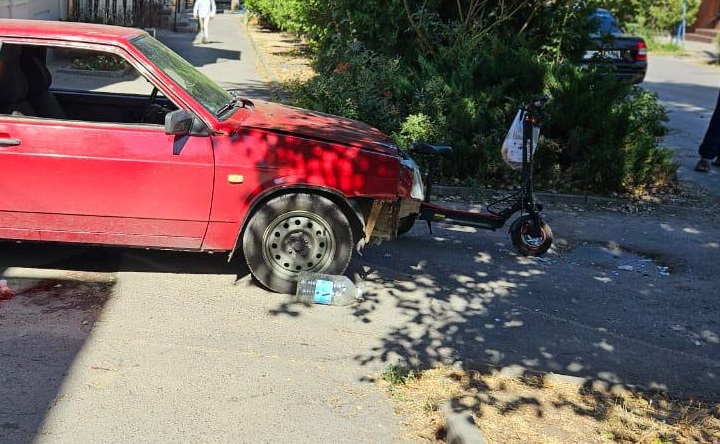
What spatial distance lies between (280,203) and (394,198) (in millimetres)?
838

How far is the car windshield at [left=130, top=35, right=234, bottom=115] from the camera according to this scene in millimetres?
6227

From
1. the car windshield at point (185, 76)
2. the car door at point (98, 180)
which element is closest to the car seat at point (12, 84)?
the car door at point (98, 180)

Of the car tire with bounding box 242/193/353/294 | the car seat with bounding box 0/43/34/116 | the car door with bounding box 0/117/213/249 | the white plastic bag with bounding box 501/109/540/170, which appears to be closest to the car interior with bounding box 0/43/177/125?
the car seat with bounding box 0/43/34/116

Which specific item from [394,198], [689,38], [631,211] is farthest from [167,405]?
[689,38]

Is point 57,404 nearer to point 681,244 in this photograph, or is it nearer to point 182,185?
point 182,185

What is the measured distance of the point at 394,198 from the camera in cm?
632

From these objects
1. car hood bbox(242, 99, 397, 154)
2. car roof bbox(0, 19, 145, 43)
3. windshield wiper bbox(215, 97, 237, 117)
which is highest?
car roof bbox(0, 19, 145, 43)

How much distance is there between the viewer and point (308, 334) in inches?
225

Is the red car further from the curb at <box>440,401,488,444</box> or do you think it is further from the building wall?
the building wall

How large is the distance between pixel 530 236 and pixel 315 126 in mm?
2329

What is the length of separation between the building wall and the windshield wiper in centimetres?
980

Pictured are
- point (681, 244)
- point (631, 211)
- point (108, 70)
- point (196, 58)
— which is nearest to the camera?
point (681, 244)

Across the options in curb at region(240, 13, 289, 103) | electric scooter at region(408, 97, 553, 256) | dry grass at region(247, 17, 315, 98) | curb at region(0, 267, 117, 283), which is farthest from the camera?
dry grass at region(247, 17, 315, 98)

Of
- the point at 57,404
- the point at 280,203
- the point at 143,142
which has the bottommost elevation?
the point at 57,404
